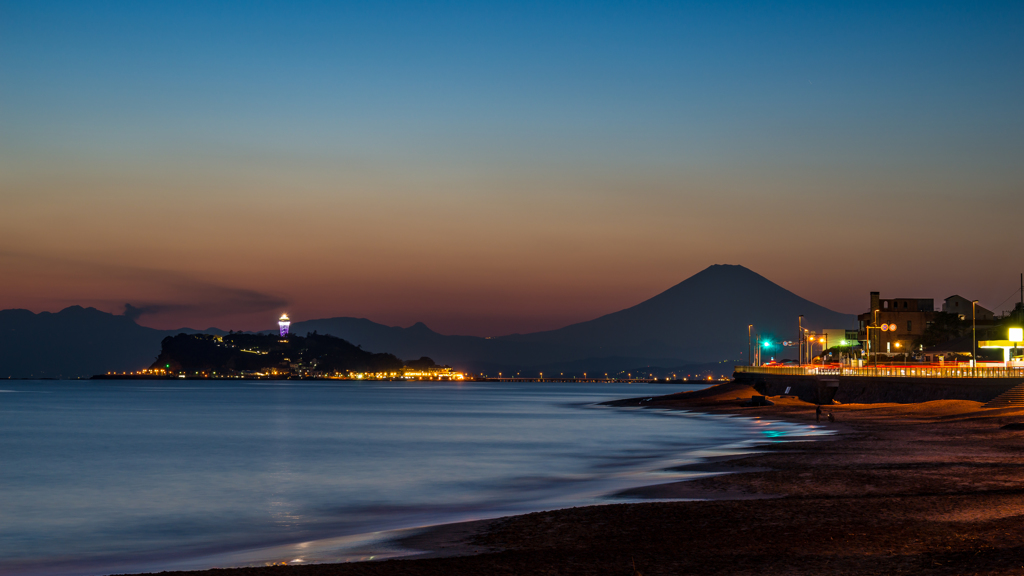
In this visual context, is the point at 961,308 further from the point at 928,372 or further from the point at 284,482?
the point at 284,482

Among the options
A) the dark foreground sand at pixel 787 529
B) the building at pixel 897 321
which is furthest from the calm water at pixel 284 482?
the building at pixel 897 321

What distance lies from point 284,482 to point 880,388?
181 ft

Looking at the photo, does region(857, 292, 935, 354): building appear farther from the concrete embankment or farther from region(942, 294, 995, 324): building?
the concrete embankment

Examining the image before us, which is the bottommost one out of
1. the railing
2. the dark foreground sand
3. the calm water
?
the calm water

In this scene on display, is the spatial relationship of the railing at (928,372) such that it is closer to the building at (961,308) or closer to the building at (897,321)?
the building at (897,321)

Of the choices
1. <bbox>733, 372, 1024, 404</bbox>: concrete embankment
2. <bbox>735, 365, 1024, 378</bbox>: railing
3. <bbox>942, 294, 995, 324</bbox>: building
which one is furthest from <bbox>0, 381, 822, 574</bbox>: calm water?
<bbox>942, 294, 995, 324</bbox>: building

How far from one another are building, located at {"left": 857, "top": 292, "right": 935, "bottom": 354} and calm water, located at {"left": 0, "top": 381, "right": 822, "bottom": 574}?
69.2m

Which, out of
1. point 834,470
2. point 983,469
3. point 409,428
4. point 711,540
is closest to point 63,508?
point 711,540

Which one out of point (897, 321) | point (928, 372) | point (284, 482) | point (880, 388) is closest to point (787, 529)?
point (284, 482)

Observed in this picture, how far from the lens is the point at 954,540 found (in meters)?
13.0

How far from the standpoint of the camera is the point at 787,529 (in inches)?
586

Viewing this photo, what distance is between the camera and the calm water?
758 inches

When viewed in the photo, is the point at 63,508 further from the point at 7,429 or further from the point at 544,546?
the point at 7,429

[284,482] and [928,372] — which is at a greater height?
[928,372]
